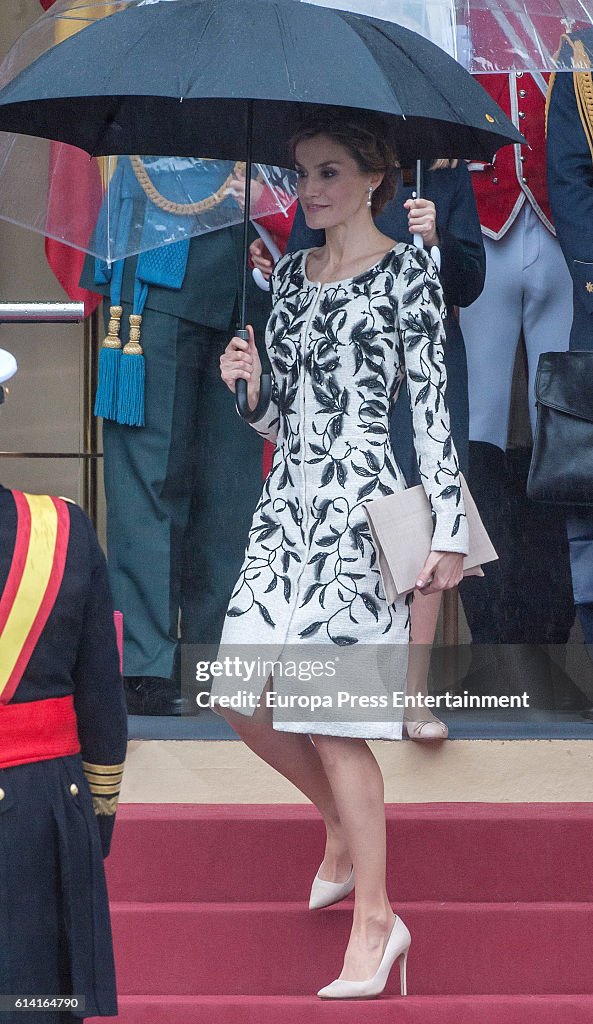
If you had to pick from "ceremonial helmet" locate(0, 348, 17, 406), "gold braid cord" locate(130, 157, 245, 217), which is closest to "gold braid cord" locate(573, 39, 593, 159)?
"gold braid cord" locate(130, 157, 245, 217)

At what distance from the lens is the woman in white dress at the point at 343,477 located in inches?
137

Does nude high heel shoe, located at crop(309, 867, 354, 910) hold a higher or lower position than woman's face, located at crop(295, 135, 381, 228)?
lower

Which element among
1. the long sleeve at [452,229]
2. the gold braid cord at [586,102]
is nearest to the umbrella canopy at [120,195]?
the long sleeve at [452,229]

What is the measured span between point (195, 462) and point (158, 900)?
1.54m

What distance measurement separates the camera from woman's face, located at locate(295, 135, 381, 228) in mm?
3652

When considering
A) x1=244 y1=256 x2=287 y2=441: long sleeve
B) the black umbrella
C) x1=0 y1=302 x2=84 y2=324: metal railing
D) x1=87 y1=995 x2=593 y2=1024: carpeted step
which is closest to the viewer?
x1=0 y1=302 x2=84 y2=324: metal railing

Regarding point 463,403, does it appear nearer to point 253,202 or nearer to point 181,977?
point 253,202

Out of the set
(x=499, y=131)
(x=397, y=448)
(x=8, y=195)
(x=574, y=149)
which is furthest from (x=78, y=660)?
(x=574, y=149)

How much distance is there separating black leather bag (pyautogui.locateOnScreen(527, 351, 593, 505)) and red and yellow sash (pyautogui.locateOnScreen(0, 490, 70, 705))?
2.10 m

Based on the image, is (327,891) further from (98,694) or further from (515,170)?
(515,170)

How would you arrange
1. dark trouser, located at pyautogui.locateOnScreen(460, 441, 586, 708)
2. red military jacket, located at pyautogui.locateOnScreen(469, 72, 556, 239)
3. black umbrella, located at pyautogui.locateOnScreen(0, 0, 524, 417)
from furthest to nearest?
dark trouser, located at pyautogui.locateOnScreen(460, 441, 586, 708), red military jacket, located at pyautogui.locateOnScreen(469, 72, 556, 239), black umbrella, located at pyautogui.locateOnScreen(0, 0, 524, 417)

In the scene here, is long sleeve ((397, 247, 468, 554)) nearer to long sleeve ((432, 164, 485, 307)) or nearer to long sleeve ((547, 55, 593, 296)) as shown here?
long sleeve ((432, 164, 485, 307))

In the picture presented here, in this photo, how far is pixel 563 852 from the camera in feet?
13.4

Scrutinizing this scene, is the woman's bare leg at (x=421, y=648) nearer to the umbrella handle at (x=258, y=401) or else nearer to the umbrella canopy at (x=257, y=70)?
the umbrella handle at (x=258, y=401)
